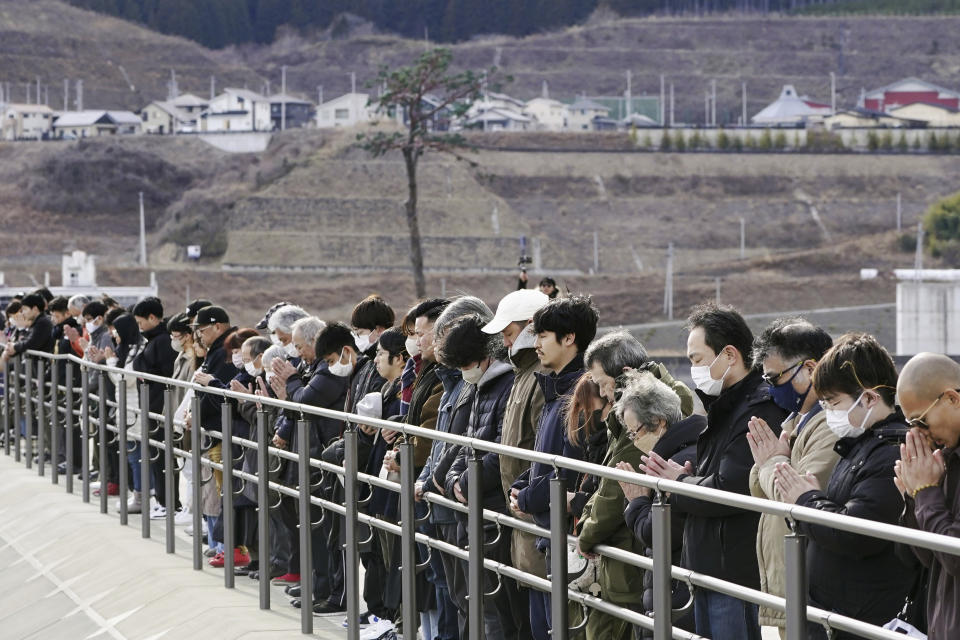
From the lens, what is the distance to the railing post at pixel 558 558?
5184 millimetres

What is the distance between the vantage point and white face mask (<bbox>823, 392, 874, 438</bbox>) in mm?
4828

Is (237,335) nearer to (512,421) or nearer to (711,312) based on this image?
(512,421)

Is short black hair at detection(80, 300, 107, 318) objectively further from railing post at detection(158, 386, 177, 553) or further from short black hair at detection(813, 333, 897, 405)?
short black hair at detection(813, 333, 897, 405)

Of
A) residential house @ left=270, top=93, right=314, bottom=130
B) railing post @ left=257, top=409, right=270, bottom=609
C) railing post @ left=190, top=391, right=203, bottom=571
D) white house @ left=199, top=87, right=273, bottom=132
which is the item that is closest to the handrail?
railing post @ left=257, top=409, right=270, bottom=609

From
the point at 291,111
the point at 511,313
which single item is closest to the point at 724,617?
the point at 511,313

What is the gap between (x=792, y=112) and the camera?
132625 mm

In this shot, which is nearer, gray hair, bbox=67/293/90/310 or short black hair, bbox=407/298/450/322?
short black hair, bbox=407/298/450/322

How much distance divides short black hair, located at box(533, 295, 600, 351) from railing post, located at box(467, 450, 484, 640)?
552 mm

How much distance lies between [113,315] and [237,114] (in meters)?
113

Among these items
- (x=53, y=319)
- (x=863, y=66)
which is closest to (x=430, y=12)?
(x=863, y=66)

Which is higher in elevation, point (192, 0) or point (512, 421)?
point (192, 0)

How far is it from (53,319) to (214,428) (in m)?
5.41

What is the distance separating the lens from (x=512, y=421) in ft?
20.2

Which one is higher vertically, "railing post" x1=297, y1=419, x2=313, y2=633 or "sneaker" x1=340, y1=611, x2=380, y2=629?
"railing post" x1=297, y1=419, x2=313, y2=633
